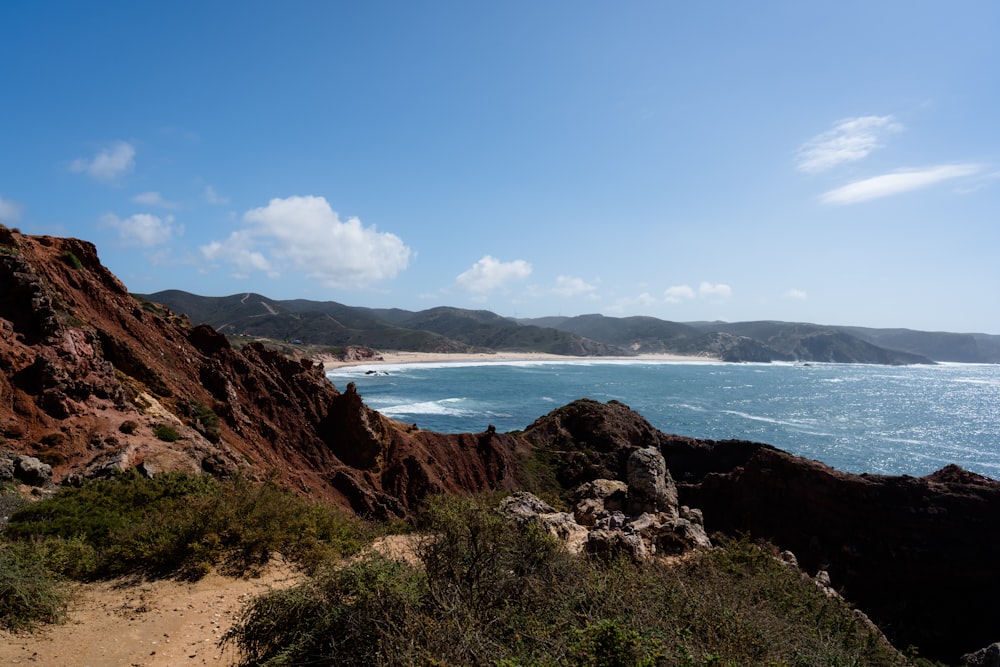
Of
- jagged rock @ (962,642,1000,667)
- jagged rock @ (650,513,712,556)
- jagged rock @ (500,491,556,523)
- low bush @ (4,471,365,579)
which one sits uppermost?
low bush @ (4,471,365,579)

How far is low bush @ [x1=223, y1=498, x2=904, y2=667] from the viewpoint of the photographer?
4.64 metres

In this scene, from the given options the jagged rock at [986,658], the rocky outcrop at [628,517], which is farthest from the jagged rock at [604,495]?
the jagged rock at [986,658]

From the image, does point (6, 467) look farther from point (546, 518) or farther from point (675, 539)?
point (675, 539)

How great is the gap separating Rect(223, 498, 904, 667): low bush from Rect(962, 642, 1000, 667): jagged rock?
10358 mm

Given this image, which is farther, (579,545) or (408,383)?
(408,383)

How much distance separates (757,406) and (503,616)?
273 ft

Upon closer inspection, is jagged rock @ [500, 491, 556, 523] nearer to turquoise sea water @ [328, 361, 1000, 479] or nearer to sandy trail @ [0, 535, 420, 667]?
sandy trail @ [0, 535, 420, 667]

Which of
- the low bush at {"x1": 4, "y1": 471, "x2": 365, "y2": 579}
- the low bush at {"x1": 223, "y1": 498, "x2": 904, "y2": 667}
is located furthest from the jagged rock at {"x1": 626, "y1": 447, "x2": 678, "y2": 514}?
the low bush at {"x1": 4, "y1": 471, "x2": 365, "y2": 579}

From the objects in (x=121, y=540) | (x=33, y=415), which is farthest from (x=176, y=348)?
(x=121, y=540)

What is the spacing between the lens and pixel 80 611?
736 cm

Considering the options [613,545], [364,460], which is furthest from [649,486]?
Result: [613,545]

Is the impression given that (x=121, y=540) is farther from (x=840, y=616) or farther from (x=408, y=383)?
(x=408, y=383)

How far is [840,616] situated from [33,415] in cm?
1932

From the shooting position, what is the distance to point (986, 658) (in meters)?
14.1
